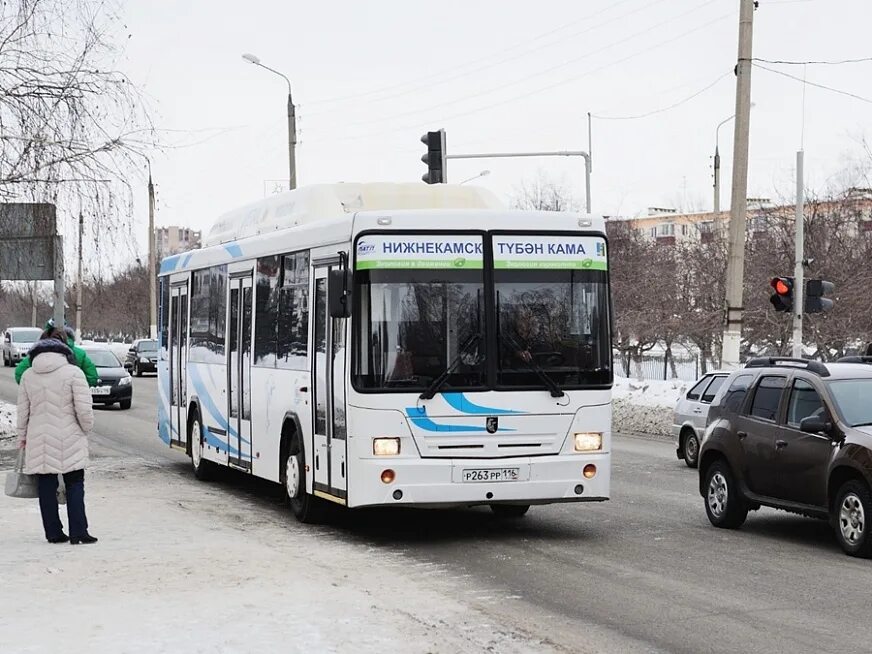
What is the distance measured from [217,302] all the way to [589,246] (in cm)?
613

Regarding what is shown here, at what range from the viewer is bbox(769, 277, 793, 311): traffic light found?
25.5 metres

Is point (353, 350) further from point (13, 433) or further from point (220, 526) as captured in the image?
point (13, 433)

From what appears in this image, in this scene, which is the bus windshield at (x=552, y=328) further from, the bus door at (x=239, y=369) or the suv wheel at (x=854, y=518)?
the bus door at (x=239, y=369)

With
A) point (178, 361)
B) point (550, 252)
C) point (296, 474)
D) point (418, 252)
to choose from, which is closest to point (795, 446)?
point (550, 252)

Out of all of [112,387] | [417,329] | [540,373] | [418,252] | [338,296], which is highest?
[418,252]

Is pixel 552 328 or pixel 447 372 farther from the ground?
pixel 552 328

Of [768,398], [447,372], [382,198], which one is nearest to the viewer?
[447,372]

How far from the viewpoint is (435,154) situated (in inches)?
1097

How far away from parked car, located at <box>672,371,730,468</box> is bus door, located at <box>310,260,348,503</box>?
29.0 feet

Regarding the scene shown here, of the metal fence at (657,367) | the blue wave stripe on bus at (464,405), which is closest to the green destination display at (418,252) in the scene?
the blue wave stripe on bus at (464,405)

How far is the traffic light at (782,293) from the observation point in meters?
25.5

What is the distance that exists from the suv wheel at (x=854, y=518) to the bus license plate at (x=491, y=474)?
9.07ft

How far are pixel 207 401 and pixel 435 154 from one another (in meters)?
10.9

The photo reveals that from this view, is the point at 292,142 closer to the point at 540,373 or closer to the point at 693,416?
the point at 693,416
